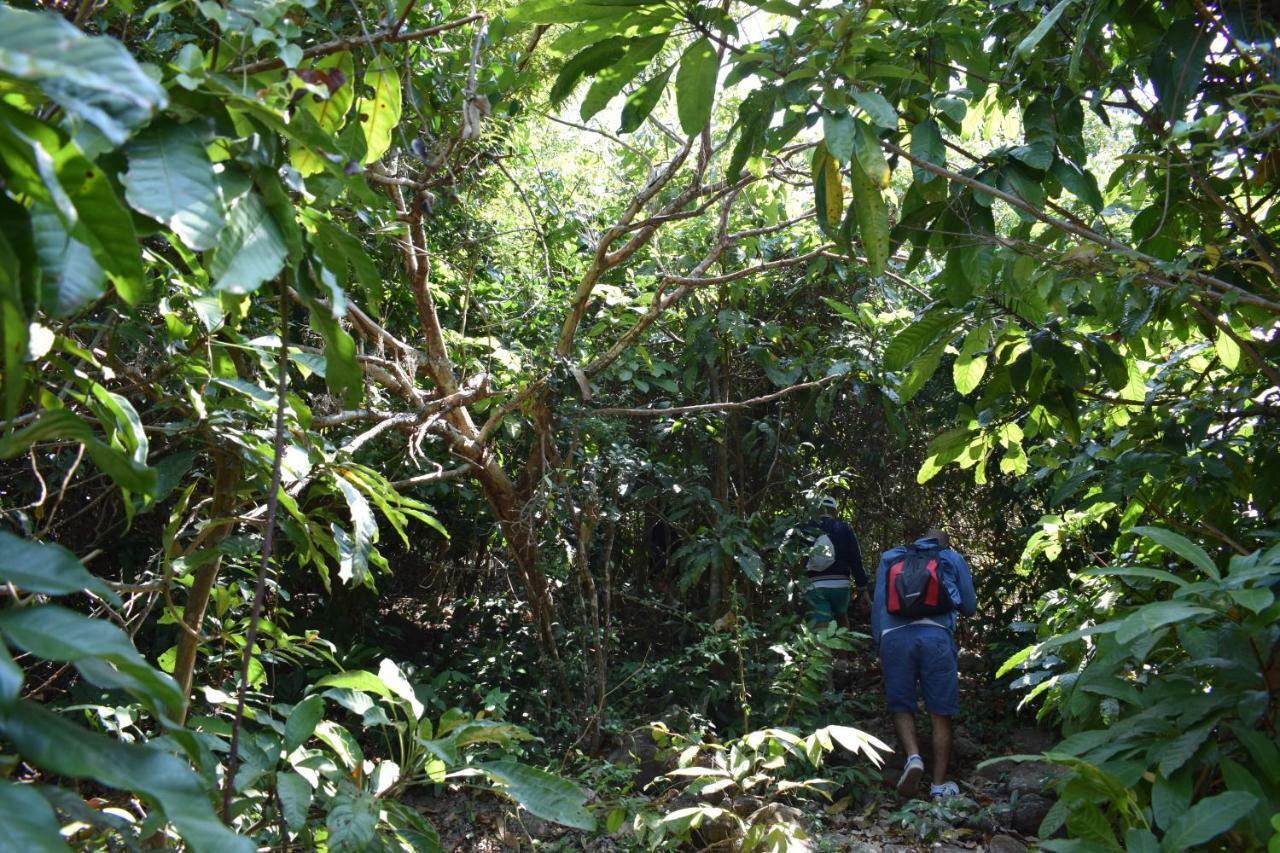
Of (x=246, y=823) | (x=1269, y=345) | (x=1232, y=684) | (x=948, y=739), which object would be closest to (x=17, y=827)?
(x=246, y=823)

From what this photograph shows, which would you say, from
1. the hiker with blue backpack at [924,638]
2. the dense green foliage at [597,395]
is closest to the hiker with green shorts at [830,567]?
the dense green foliage at [597,395]

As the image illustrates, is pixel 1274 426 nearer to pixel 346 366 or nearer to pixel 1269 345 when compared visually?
pixel 1269 345

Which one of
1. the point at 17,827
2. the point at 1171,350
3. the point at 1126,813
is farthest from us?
the point at 1171,350

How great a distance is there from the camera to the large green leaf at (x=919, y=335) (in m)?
2.92

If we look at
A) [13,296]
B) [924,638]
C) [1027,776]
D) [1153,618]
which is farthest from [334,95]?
[1027,776]

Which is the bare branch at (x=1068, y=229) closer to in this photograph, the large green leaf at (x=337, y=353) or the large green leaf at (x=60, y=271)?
the large green leaf at (x=337, y=353)

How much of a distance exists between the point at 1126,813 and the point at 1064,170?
4.91 ft

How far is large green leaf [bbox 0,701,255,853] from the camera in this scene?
3.39ft

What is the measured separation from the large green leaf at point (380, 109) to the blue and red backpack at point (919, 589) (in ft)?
Result: 14.7

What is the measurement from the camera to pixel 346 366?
1.67 metres

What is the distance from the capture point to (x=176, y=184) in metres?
1.20

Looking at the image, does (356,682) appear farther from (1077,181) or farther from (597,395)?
(597,395)

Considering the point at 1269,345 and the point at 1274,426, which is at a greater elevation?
the point at 1269,345

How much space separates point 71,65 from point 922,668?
5.91m
